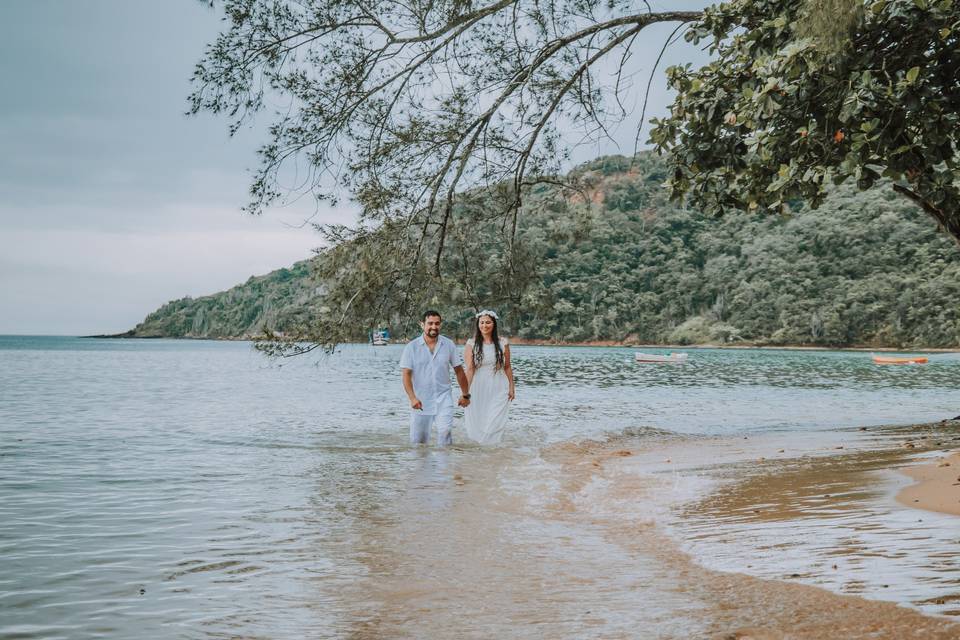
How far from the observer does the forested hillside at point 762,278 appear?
76625 mm

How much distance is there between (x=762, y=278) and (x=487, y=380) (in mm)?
84051

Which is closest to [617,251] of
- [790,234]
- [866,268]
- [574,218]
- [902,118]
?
[790,234]

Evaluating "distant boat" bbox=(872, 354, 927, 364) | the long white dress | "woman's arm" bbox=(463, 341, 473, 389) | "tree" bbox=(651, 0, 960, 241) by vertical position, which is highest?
"tree" bbox=(651, 0, 960, 241)

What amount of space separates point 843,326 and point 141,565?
3427 inches

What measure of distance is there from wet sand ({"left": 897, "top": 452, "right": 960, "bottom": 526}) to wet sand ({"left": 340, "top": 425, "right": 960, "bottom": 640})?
195 mm

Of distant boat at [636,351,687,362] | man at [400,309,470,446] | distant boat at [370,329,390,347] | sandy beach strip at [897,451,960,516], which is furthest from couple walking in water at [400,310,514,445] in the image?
distant boat at [636,351,687,362]

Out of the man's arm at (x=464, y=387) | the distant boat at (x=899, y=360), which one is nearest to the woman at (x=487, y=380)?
the man's arm at (x=464, y=387)

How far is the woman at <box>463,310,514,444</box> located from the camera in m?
11.3

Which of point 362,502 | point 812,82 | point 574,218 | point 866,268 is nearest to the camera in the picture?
point 812,82

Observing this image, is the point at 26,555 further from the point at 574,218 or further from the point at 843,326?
the point at 843,326

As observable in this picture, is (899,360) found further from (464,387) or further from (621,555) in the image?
(621,555)

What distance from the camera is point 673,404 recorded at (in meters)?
24.2

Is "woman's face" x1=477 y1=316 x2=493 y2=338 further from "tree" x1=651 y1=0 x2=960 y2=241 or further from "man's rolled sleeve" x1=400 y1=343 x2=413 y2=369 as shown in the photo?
"tree" x1=651 y1=0 x2=960 y2=241

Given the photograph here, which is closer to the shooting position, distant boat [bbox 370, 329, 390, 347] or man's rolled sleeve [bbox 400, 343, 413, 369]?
man's rolled sleeve [bbox 400, 343, 413, 369]
